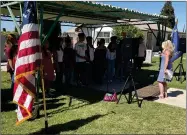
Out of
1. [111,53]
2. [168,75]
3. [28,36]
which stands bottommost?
[168,75]

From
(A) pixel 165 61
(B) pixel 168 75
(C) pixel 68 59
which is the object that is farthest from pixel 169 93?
(C) pixel 68 59

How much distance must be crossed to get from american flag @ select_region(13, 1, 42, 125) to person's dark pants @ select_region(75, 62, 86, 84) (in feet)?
16.0

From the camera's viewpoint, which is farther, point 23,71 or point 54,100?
point 54,100

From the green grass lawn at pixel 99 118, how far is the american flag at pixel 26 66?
0.67m

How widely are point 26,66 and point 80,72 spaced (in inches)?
215

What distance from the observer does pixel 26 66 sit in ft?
18.2

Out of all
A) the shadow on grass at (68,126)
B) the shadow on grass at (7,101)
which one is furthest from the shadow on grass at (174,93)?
the shadow on grass at (7,101)

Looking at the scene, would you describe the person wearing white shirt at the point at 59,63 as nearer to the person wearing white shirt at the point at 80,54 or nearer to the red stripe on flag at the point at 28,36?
the person wearing white shirt at the point at 80,54

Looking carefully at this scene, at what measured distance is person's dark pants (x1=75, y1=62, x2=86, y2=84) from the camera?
1058cm

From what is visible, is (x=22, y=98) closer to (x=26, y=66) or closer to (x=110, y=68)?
(x=26, y=66)

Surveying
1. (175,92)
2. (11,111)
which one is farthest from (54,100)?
(175,92)

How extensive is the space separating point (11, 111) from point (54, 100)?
165 cm

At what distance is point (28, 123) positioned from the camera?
637 cm

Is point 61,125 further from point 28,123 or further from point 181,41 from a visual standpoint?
point 181,41
